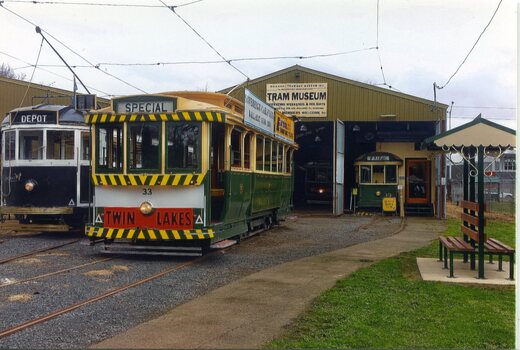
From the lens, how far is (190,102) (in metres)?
9.85

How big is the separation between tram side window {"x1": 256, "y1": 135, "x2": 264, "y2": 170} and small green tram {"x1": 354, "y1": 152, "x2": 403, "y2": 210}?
1183 cm

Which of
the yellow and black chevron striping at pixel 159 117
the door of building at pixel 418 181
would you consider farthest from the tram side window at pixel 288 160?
the door of building at pixel 418 181

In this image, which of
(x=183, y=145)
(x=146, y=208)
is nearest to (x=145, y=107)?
(x=183, y=145)

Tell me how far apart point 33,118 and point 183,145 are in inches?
211

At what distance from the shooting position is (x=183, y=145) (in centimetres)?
974

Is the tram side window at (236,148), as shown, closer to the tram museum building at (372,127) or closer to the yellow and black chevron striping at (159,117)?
the yellow and black chevron striping at (159,117)

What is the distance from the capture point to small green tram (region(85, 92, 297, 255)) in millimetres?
9617

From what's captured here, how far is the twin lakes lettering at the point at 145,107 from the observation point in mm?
9820

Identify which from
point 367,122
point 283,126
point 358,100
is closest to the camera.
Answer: point 283,126

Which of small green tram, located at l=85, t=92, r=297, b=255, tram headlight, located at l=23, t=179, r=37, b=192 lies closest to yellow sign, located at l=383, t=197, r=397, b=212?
small green tram, located at l=85, t=92, r=297, b=255

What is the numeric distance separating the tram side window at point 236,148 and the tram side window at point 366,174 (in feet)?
45.2

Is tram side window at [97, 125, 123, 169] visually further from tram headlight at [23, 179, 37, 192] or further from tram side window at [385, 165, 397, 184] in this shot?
tram side window at [385, 165, 397, 184]

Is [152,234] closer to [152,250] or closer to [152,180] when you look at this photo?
[152,250]

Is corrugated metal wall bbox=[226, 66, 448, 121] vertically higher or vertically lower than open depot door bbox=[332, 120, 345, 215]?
higher
